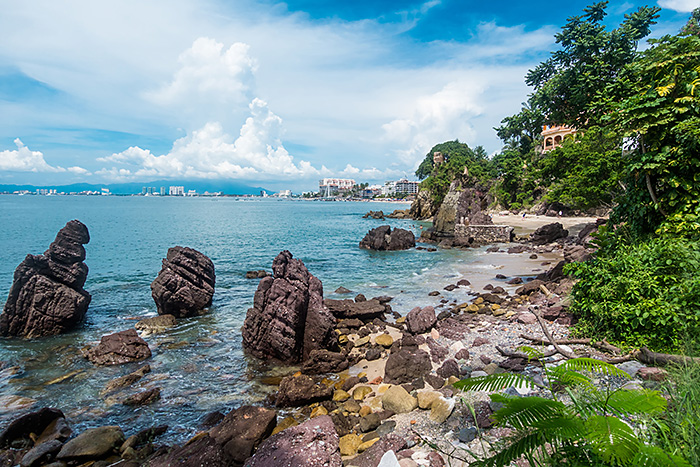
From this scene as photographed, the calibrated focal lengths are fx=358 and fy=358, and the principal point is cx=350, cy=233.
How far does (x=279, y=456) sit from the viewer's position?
20.7 ft

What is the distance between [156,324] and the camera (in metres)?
16.6

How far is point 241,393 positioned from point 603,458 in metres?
10.1

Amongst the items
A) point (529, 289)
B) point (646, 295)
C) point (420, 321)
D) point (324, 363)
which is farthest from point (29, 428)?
point (529, 289)

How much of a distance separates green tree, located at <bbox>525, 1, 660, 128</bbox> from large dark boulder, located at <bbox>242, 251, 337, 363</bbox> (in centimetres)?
1895

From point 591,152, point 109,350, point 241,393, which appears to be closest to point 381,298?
point 241,393

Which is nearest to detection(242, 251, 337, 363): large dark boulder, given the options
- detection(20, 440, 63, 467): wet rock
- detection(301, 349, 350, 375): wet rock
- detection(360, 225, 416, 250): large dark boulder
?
detection(301, 349, 350, 375): wet rock

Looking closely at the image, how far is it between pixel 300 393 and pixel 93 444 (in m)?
4.74

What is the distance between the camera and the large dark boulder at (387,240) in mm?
41562

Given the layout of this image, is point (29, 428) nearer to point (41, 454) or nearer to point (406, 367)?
point (41, 454)

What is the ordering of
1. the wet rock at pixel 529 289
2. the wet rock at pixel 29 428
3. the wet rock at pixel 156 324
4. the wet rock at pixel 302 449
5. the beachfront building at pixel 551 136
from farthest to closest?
the beachfront building at pixel 551 136
the wet rock at pixel 529 289
the wet rock at pixel 156 324
the wet rock at pixel 29 428
the wet rock at pixel 302 449

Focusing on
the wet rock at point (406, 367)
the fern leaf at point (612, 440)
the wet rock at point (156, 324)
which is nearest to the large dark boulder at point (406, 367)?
the wet rock at point (406, 367)

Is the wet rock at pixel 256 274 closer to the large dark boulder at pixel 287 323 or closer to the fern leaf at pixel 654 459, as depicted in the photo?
the large dark boulder at pixel 287 323

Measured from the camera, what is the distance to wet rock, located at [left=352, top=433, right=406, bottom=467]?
21.2 ft

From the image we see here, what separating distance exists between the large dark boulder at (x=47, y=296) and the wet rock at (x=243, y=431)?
12.5 m
